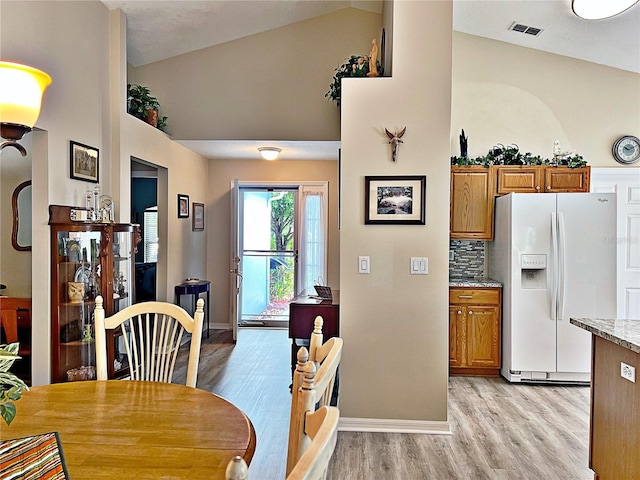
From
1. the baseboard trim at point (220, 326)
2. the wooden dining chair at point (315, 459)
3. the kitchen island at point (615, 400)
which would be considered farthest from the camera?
the baseboard trim at point (220, 326)

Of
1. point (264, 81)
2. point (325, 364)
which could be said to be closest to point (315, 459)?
point (325, 364)

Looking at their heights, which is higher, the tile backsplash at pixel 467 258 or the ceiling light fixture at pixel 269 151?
the ceiling light fixture at pixel 269 151

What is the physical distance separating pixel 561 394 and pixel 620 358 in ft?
7.33

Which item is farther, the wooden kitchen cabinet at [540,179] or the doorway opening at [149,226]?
the doorway opening at [149,226]

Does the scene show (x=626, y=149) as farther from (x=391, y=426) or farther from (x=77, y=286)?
(x=77, y=286)

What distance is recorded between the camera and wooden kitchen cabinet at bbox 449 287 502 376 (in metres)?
4.60

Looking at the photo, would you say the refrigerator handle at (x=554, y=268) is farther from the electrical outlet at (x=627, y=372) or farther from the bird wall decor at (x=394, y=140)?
the electrical outlet at (x=627, y=372)

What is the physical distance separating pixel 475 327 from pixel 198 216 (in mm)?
3883

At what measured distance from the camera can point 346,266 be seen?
132 inches

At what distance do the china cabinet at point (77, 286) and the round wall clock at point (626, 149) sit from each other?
5.28 metres

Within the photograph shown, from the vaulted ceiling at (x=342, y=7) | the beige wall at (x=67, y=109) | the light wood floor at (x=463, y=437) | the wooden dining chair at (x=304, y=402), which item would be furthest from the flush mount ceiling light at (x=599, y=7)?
the beige wall at (x=67, y=109)

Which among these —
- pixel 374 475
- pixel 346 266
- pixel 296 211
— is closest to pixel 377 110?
pixel 346 266

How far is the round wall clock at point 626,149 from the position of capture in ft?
17.3

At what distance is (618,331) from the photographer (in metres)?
2.27
